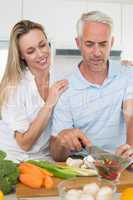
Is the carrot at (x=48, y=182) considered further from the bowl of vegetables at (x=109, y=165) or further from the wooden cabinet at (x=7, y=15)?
the wooden cabinet at (x=7, y=15)

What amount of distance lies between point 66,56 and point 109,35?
2.47 metres

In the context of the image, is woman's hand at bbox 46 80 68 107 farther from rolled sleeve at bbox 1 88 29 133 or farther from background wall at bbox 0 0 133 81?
background wall at bbox 0 0 133 81

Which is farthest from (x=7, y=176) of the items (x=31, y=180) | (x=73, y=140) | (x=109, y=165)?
(x=73, y=140)

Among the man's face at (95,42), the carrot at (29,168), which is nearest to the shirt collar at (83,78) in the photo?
the man's face at (95,42)

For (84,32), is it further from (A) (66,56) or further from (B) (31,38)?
(A) (66,56)

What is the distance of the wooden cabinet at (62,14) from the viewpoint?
4.07m

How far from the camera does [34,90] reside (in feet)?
6.68

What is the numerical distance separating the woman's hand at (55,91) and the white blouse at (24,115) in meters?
0.06

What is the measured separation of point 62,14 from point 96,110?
2.55 metres

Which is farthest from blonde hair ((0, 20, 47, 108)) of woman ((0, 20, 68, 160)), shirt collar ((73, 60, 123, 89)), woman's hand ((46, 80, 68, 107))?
shirt collar ((73, 60, 123, 89))

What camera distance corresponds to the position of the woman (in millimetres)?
1995

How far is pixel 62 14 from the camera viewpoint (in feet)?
14.3

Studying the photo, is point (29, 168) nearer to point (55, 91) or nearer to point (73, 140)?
point (73, 140)

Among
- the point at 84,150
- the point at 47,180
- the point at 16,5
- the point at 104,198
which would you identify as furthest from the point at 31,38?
the point at 16,5
